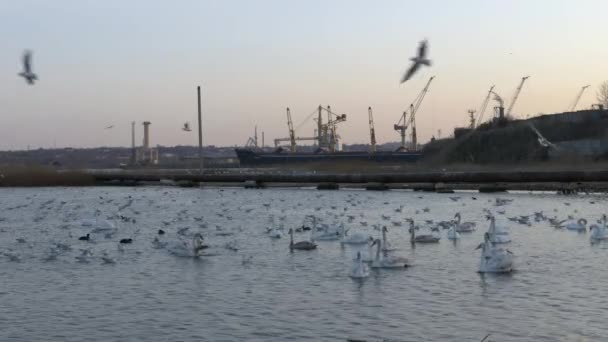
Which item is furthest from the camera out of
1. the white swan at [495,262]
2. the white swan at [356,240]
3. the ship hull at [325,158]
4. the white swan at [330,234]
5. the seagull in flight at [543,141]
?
the ship hull at [325,158]

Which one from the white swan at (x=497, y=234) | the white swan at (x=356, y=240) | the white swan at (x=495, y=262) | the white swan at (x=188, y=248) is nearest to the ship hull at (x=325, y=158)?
the white swan at (x=497, y=234)

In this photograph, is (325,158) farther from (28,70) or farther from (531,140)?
(28,70)

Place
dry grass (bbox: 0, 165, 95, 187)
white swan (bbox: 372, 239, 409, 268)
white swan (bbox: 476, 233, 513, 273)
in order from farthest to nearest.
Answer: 1. dry grass (bbox: 0, 165, 95, 187)
2. white swan (bbox: 372, 239, 409, 268)
3. white swan (bbox: 476, 233, 513, 273)

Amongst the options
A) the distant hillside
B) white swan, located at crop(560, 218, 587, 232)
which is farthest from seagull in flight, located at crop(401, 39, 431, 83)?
the distant hillside

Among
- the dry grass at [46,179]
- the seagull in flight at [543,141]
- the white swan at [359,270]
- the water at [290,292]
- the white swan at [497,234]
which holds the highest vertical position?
the seagull in flight at [543,141]

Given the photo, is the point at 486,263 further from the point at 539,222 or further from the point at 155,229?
the point at 155,229

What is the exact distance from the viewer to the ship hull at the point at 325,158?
155 metres

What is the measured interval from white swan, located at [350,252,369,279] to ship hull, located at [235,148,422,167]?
132 metres

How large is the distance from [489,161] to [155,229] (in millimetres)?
89336

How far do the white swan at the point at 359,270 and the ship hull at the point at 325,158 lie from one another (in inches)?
5192

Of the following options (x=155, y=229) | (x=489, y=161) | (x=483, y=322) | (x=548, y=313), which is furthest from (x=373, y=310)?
(x=489, y=161)

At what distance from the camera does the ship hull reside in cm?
15512

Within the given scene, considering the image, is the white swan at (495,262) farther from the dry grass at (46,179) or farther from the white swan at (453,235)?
the dry grass at (46,179)

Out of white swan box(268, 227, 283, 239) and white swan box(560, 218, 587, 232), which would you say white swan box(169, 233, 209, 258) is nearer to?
white swan box(268, 227, 283, 239)
